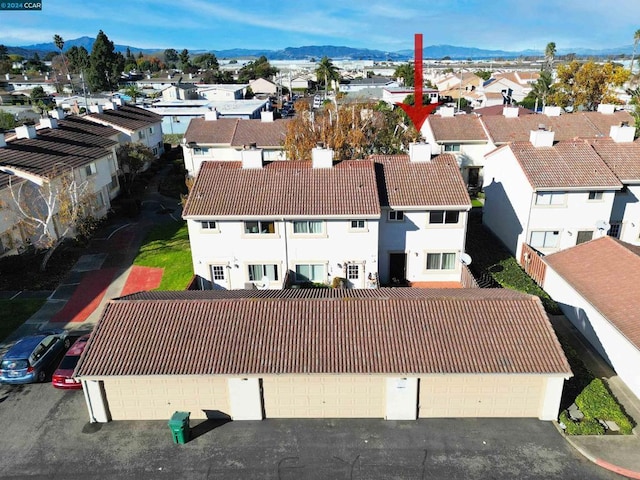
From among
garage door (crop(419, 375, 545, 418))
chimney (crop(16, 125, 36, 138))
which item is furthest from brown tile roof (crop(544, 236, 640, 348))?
chimney (crop(16, 125, 36, 138))

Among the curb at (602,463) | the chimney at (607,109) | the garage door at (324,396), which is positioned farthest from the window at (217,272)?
the chimney at (607,109)

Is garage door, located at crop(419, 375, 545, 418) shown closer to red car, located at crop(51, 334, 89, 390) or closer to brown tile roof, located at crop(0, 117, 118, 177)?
red car, located at crop(51, 334, 89, 390)

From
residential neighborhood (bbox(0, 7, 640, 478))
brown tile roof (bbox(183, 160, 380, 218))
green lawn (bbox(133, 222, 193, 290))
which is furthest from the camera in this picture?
green lawn (bbox(133, 222, 193, 290))

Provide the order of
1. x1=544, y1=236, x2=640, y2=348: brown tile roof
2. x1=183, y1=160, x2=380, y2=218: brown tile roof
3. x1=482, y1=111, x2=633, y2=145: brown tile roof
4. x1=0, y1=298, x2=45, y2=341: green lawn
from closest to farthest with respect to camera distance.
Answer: x1=544, y1=236, x2=640, y2=348: brown tile roof < x1=0, y1=298, x2=45, y2=341: green lawn < x1=183, y1=160, x2=380, y2=218: brown tile roof < x1=482, y1=111, x2=633, y2=145: brown tile roof

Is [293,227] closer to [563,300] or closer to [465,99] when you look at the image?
[563,300]

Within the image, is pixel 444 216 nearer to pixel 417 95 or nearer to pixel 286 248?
pixel 286 248

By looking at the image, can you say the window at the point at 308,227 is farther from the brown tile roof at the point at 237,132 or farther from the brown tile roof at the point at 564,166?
the brown tile roof at the point at 237,132

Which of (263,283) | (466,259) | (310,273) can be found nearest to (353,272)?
(310,273)
